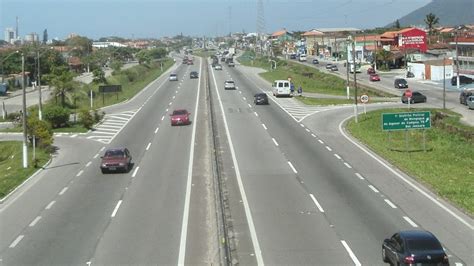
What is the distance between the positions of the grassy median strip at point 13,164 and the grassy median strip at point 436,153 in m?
20.1

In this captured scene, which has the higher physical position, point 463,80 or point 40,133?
point 463,80

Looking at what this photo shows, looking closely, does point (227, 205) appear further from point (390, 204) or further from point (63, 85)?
point (63, 85)

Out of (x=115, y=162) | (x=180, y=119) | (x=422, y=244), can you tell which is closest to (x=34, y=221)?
(x=115, y=162)

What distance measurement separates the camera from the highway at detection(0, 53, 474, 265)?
1934cm

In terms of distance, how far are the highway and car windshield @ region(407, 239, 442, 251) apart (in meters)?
1.51

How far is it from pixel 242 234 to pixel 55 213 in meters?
8.40

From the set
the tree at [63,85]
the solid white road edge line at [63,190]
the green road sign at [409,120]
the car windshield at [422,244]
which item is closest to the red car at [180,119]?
the green road sign at [409,120]

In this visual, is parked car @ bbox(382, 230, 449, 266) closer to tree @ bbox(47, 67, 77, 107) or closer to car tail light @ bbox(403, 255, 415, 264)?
car tail light @ bbox(403, 255, 415, 264)

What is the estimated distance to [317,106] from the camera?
6406cm

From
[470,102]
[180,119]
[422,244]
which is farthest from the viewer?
[470,102]

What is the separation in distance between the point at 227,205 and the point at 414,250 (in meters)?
9.97

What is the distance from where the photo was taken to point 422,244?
1683cm

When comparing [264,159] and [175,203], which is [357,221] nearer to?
[175,203]

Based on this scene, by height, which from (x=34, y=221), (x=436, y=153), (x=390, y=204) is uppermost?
(x=436, y=153)
